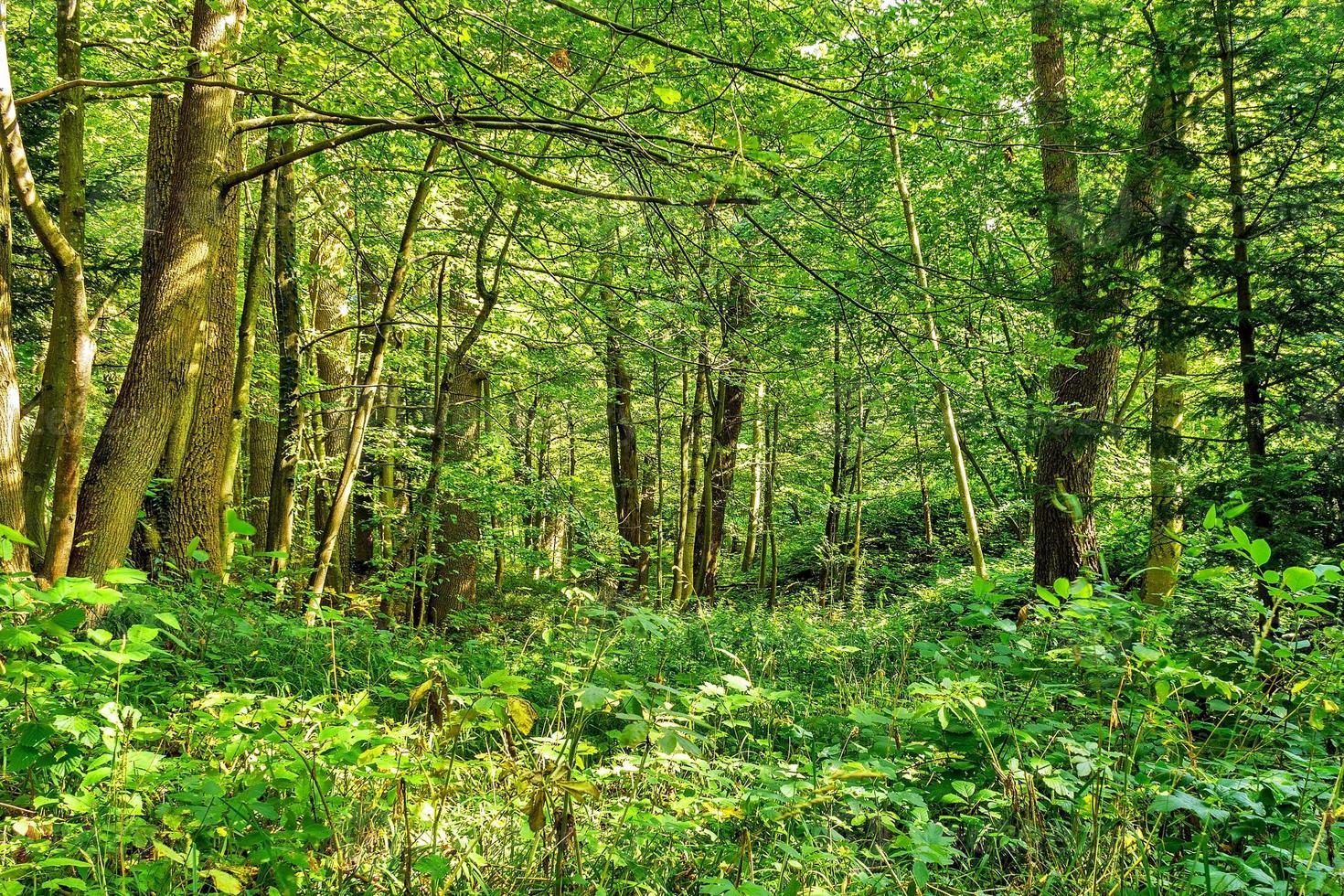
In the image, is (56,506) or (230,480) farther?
(230,480)

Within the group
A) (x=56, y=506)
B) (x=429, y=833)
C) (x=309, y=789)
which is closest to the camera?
(x=309, y=789)

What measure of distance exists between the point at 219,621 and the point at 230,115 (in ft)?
11.8

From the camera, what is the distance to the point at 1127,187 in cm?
491

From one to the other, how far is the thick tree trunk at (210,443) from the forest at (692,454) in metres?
0.04

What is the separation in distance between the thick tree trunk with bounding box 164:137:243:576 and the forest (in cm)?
4

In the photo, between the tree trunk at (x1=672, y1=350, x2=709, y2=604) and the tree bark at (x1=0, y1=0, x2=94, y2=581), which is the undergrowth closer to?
the tree bark at (x1=0, y1=0, x2=94, y2=581)

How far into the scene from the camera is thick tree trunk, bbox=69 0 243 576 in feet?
14.8

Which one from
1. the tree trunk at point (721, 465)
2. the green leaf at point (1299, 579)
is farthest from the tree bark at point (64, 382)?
the tree trunk at point (721, 465)

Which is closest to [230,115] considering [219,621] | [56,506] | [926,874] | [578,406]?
[56,506]

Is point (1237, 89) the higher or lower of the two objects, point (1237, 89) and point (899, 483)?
the higher

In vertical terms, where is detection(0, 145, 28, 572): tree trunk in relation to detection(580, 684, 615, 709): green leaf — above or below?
above

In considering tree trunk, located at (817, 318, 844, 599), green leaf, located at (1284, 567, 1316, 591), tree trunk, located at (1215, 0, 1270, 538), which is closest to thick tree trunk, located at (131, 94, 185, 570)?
green leaf, located at (1284, 567, 1316, 591)

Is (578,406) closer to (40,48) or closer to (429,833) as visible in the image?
(40,48)

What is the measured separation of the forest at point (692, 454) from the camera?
2.02m
